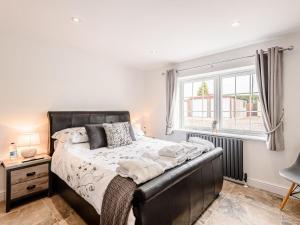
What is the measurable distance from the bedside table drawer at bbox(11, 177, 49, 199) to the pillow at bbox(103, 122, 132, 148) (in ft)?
3.47

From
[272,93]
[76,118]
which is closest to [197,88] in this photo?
[272,93]

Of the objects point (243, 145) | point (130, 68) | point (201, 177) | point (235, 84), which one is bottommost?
point (201, 177)

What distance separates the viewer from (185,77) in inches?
142

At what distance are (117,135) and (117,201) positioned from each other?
1.50 m

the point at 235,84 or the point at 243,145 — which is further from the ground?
the point at 235,84

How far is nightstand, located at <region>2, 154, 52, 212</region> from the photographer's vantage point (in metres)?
2.10

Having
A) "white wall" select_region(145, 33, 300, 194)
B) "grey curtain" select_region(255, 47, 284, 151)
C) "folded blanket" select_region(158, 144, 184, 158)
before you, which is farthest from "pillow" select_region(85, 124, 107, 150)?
"grey curtain" select_region(255, 47, 284, 151)

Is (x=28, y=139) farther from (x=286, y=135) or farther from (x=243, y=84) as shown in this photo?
(x=286, y=135)

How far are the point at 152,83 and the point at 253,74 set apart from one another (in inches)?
87.5

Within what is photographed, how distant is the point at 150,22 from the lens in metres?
2.03

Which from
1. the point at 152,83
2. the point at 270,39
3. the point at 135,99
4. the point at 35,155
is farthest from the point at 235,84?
the point at 35,155

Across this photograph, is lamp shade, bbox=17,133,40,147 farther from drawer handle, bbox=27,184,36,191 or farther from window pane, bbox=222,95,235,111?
window pane, bbox=222,95,235,111

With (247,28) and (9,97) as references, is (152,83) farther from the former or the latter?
(9,97)

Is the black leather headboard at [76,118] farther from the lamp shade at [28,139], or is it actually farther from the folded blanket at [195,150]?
the folded blanket at [195,150]
